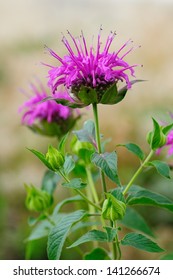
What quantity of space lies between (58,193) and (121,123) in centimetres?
43

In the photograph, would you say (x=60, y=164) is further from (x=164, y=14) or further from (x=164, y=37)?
(x=164, y=14)

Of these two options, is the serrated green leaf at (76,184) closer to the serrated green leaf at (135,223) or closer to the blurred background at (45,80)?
the serrated green leaf at (135,223)

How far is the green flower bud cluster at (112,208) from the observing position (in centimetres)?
48

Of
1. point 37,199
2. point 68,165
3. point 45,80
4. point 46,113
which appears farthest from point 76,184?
point 45,80

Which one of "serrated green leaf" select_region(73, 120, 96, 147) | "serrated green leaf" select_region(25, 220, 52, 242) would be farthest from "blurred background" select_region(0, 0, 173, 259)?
"serrated green leaf" select_region(73, 120, 96, 147)

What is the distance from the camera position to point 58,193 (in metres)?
1.60

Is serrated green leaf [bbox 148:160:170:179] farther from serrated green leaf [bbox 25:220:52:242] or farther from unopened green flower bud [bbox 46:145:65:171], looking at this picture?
serrated green leaf [bbox 25:220:52:242]

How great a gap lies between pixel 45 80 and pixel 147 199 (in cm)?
175

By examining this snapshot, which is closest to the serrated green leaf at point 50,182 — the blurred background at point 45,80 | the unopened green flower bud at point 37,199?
the unopened green flower bud at point 37,199

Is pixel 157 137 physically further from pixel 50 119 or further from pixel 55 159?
pixel 50 119

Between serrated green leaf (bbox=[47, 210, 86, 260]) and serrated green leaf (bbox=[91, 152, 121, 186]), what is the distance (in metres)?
0.06

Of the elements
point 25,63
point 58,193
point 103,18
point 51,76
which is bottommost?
point 58,193

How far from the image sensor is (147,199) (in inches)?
20.7
